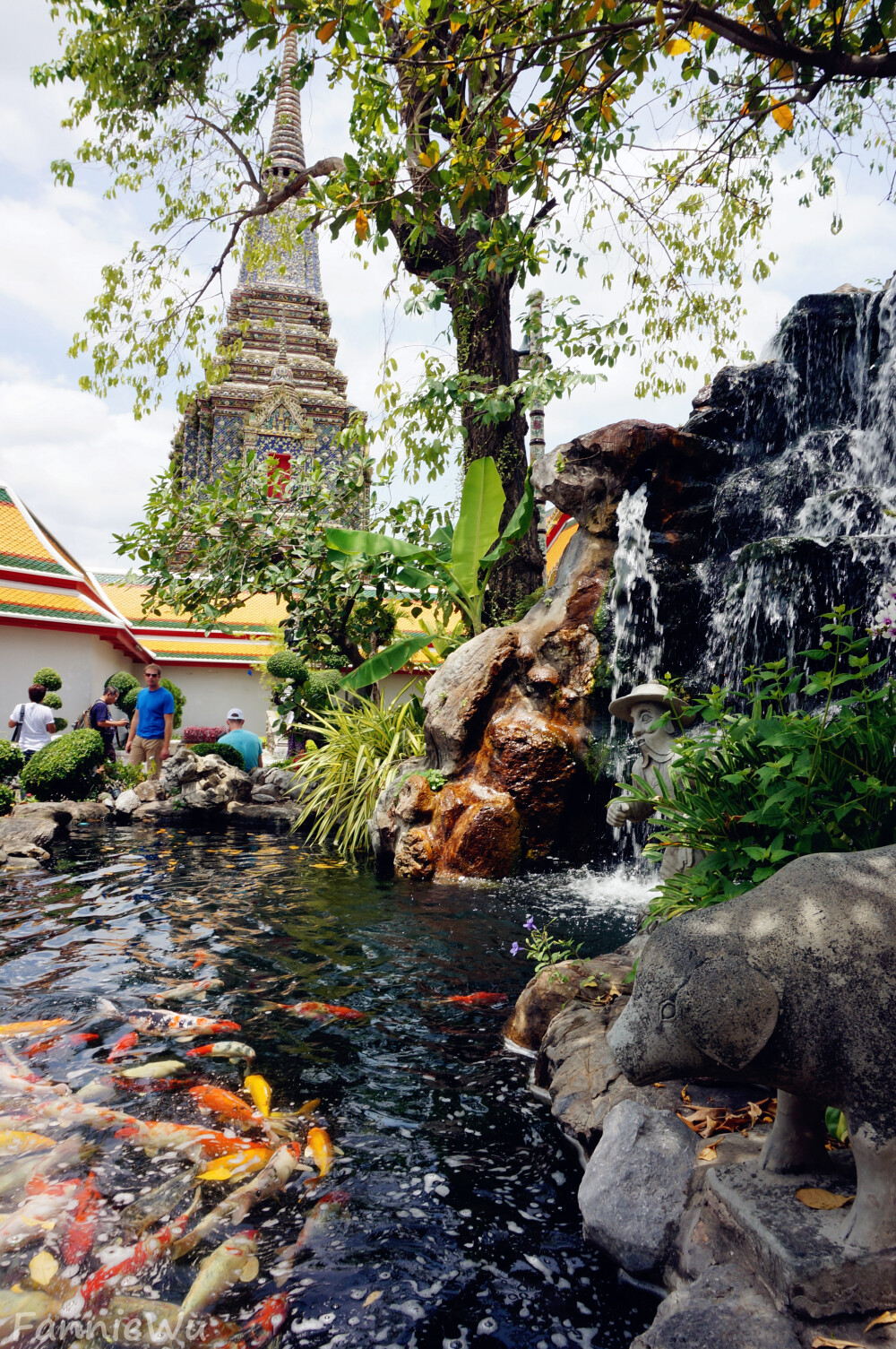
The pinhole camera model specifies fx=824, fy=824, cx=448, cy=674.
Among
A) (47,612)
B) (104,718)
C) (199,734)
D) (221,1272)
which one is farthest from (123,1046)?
(199,734)

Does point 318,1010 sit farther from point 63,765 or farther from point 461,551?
point 63,765

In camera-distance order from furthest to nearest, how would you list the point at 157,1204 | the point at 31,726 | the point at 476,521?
the point at 31,726 < the point at 476,521 < the point at 157,1204

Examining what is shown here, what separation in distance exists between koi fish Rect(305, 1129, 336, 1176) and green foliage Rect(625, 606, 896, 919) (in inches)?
58.4

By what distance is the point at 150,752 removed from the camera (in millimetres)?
12508

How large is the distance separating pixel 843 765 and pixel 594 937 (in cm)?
306

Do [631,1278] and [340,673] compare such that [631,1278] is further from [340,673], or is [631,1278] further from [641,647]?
[340,673]

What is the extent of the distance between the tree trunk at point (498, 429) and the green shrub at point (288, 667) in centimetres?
410

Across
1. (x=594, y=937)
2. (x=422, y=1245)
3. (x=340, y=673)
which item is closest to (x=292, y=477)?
(x=340, y=673)

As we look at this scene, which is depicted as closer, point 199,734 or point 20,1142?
point 20,1142

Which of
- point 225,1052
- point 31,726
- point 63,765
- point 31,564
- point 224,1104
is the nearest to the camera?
point 224,1104

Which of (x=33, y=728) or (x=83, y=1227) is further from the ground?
(x=33, y=728)

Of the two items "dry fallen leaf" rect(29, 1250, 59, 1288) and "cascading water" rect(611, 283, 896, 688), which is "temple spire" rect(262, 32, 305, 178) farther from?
"dry fallen leaf" rect(29, 1250, 59, 1288)

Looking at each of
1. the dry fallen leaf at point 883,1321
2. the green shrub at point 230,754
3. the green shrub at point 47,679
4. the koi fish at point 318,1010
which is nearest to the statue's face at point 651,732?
the koi fish at point 318,1010

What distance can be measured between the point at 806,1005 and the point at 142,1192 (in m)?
2.20
